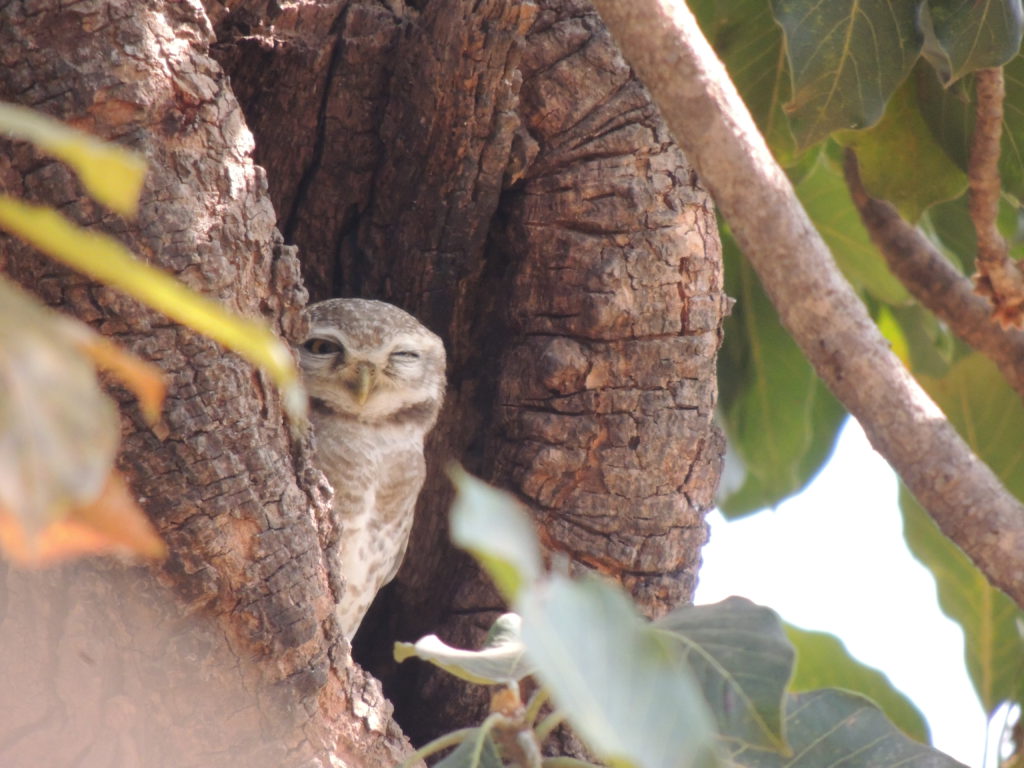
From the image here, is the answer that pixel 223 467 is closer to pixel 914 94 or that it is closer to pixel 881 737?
pixel 881 737

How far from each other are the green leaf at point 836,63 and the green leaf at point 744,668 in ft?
A: 3.84

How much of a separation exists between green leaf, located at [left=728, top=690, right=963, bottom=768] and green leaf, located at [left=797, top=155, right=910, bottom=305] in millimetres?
1990

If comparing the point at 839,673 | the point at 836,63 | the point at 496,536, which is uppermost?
the point at 836,63

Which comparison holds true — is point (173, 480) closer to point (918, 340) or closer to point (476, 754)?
point (476, 754)

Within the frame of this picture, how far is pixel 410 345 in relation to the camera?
259 cm

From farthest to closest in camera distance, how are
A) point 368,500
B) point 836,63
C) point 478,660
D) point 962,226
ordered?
point 962,226, point 368,500, point 836,63, point 478,660

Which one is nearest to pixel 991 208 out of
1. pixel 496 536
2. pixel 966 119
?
pixel 966 119

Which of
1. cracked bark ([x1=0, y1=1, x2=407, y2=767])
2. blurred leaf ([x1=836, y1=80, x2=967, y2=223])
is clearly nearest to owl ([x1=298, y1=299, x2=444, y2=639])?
cracked bark ([x1=0, y1=1, x2=407, y2=767])

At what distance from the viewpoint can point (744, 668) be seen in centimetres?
123

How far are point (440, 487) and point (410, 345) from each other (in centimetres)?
39

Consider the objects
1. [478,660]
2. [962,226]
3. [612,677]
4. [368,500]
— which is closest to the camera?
[612,677]

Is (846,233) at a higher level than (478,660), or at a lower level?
higher

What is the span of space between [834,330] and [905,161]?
4.65ft

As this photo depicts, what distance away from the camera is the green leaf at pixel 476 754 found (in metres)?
1.20
